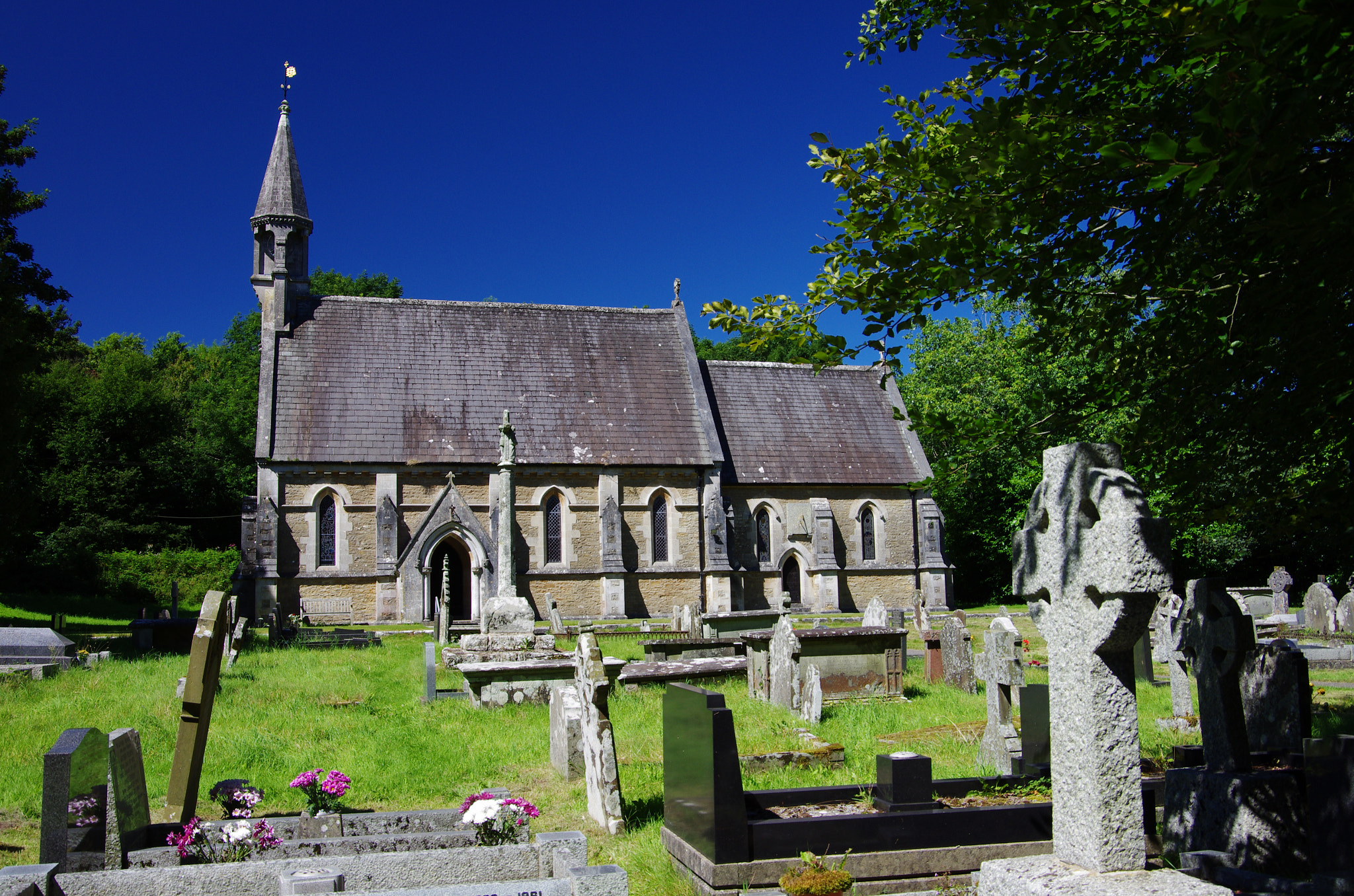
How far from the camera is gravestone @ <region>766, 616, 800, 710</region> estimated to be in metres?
12.8

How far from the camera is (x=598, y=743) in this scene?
309 inches

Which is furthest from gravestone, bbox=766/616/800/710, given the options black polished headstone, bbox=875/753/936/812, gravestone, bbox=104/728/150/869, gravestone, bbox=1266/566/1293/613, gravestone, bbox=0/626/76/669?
gravestone, bbox=1266/566/1293/613

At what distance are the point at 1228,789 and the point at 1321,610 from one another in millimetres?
20361

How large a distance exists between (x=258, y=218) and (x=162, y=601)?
590 inches

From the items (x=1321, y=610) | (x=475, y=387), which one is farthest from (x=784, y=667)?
(x=475, y=387)

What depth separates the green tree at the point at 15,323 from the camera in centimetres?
1977

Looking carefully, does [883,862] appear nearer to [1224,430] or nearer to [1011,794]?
[1011,794]

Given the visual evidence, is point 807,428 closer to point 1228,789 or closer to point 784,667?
point 784,667

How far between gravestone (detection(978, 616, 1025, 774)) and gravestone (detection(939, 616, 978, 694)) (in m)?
5.03

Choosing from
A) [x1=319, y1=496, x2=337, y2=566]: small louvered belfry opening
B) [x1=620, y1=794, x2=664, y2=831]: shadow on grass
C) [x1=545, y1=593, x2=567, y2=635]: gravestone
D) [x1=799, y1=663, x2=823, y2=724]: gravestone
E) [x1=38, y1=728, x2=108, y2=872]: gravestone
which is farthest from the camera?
[x1=319, y1=496, x2=337, y2=566]: small louvered belfry opening

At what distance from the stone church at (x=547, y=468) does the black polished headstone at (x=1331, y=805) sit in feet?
74.0

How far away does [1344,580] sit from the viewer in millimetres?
11930

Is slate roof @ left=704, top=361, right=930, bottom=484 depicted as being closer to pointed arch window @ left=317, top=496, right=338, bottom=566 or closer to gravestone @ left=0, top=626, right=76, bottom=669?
pointed arch window @ left=317, top=496, right=338, bottom=566

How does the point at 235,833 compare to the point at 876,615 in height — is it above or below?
below
